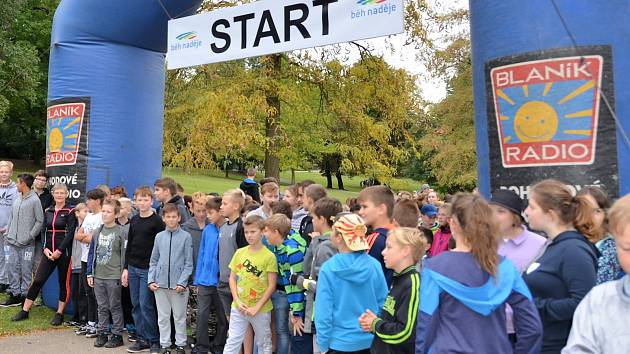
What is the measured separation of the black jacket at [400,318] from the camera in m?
3.12

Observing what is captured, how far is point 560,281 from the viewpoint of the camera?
9.37ft

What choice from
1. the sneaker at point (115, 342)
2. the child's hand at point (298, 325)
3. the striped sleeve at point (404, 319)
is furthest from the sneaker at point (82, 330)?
the striped sleeve at point (404, 319)

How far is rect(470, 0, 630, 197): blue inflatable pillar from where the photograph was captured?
4.09m

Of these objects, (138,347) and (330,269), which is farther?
(138,347)

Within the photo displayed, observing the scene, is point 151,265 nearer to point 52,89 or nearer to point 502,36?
point 52,89

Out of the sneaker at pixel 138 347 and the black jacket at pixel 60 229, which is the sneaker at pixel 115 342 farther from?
the black jacket at pixel 60 229

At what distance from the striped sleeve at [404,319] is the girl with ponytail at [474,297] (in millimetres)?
369

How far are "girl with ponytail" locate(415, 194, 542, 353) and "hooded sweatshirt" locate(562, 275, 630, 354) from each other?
0.50 metres

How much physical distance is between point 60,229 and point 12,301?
162 cm

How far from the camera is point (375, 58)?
13.9 m

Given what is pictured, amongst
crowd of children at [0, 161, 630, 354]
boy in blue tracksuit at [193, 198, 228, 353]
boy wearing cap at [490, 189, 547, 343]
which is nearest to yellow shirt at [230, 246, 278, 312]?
crowd of children at [0, 161, 630, 354]

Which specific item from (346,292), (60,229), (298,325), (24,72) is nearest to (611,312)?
(346,292)

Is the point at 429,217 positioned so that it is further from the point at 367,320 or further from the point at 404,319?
the point at 404,319

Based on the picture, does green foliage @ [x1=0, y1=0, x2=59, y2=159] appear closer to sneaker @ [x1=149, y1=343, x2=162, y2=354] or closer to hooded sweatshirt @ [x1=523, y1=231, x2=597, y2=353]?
sneaker @ [x1=149, y1=343, x2=162, y2=354]
